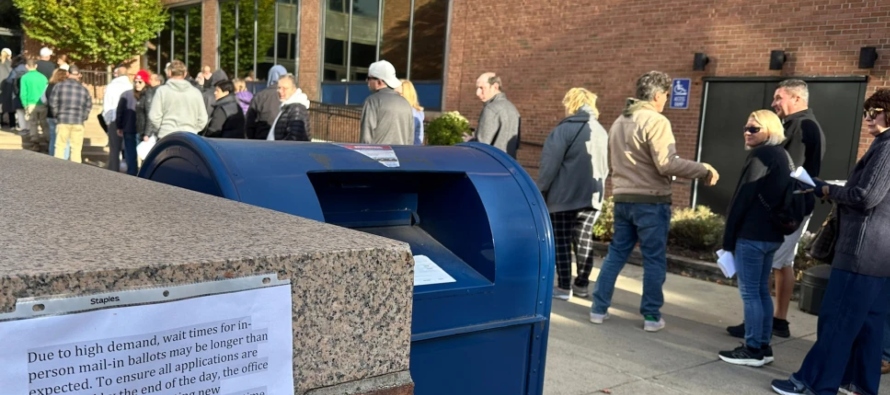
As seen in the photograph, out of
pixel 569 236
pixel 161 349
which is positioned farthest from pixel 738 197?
pixel 161 349

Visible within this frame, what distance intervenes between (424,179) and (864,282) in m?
2.39

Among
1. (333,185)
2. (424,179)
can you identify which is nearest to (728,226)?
(424,179)

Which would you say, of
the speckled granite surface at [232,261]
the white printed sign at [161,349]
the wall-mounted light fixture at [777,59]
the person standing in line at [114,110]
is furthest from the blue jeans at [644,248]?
the person standing in line at [114,110]

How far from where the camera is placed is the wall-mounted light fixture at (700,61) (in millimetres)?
10086

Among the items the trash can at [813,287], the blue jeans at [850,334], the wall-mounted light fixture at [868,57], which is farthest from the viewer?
the wall-mounted light fixture at [868,57]

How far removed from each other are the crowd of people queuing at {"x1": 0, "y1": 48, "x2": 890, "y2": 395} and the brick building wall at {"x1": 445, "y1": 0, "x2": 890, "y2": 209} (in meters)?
4.12

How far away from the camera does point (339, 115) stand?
1689 centimetres

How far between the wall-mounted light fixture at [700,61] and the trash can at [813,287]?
468 centimetres

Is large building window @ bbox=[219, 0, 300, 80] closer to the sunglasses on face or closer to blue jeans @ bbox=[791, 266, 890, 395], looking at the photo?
the sunglasses on face

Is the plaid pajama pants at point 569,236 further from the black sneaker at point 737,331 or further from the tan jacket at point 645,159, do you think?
the black sneaker at point 737,331

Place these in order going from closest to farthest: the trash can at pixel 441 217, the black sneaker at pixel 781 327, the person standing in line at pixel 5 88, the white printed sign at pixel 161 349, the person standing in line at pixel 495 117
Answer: the white printed sign at pixel 161 349 < the trash can at pixel 441 217 < the black sneaker at pixel 781 327 < the person standing in line at pixel 495 117 < the person standing in line at pixel 5 88

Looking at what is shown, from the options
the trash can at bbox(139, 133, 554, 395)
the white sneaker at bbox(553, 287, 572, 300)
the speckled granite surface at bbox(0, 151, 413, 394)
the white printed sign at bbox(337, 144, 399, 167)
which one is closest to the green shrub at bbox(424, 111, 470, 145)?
the white sneaker at bbox(553, 287, 572, 300)

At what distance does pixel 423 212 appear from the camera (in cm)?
311

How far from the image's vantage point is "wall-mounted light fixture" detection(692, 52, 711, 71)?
33.1 feet
